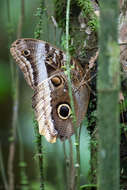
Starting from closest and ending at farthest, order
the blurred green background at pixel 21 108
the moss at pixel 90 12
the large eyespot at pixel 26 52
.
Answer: the moss at pixel 90 12 < the large eyespot at pixel 26 52 < the blurred green background at pixel 21 108

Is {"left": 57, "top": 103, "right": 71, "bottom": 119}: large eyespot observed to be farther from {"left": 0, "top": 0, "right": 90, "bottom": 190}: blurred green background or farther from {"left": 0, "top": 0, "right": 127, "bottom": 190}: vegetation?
{"left": 0, "top": 0, "right": 90, "bottom": 190}: blurred green background

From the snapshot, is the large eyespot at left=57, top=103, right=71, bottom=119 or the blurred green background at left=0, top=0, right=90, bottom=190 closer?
the large eyespot at left=57, top=103, right=71, bottom=119

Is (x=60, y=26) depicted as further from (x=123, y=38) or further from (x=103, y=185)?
(x=103, y=185)

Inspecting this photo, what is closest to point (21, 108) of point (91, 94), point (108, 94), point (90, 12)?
point (91, 94)

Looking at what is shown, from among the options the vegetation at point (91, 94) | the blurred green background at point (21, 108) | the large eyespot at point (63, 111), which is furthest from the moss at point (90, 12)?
the blurred green background at point (21, 108)

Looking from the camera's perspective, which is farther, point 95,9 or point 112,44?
point 95,9

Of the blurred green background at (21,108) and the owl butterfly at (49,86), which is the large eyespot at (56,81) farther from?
the blurred green background at (21,108)

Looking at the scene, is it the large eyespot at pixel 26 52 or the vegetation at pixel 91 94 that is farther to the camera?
the large eyespot at pixel 26 52

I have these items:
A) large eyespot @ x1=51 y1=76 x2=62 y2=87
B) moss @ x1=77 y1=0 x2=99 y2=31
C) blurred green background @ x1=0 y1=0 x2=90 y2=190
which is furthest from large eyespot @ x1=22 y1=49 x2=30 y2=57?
blurred green background @ x1=0 y1=0 x2=90 y2=190

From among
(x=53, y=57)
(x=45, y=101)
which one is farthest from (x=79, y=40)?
(x=45, y=101)
